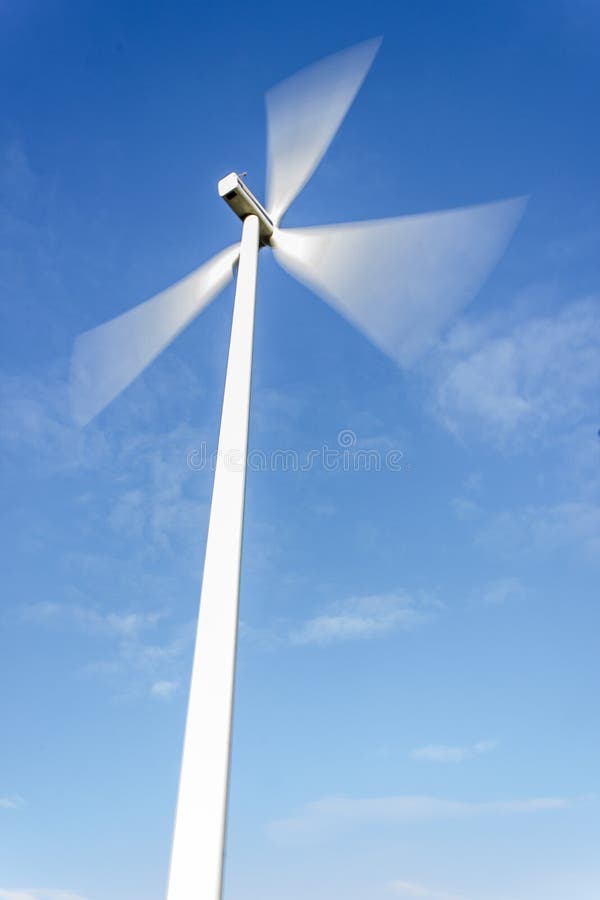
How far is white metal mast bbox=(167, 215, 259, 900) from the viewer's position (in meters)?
8.61

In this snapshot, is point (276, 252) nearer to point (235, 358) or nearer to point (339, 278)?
point (339, 278)

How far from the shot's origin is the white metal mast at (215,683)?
8.61 m

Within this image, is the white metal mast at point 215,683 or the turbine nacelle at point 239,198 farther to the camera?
the turbine nacelle at point 239,198

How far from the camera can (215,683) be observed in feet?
32.0

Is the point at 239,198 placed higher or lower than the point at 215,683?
higher

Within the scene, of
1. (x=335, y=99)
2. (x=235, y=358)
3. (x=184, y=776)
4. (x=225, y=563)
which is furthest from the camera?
(x=335, y=99)

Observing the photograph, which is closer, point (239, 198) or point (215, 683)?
point (215, 683)

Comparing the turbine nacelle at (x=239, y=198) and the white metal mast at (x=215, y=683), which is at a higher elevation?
the turbine nacelle at (x=239, y=198)

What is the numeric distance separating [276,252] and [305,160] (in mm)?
2330

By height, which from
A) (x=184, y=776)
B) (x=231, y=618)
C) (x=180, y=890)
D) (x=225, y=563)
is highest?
(x=225, y=563)

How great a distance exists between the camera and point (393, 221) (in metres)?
15.3

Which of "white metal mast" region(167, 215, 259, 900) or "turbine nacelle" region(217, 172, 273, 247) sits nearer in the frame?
"white metal mast" region(167, 215, 259, 900)

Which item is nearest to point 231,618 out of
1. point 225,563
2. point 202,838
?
point 225,563

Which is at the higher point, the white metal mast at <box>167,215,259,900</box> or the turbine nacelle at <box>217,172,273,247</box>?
the turbine nacelle at <box>217,172,273,247</box>
